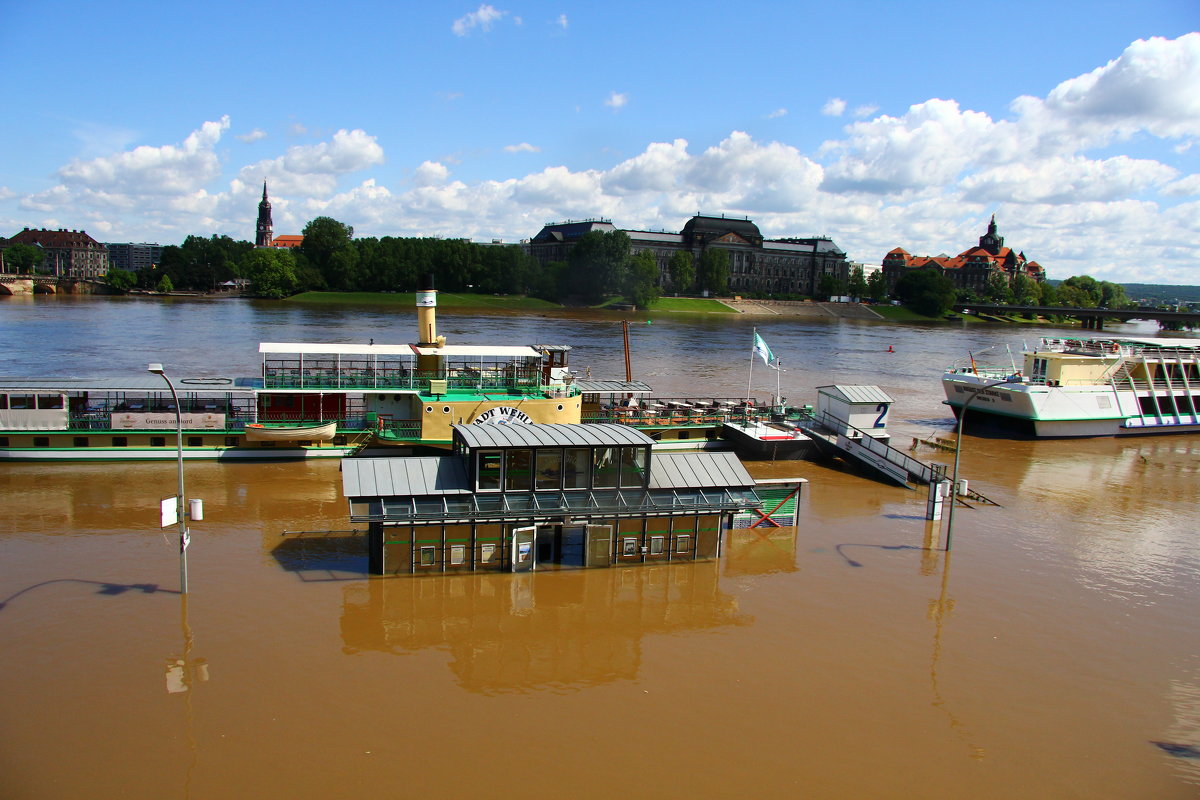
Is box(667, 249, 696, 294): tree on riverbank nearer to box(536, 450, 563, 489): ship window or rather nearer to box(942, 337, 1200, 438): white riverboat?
box(942, 337, 1200, 438): white riverboat

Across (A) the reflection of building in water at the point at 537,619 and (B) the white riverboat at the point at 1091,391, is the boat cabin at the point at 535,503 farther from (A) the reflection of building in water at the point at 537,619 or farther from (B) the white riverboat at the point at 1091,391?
(B) the white riverboat at the point at 1091,391

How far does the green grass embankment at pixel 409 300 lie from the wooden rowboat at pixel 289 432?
106 metres

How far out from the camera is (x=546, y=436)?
67.1 feet

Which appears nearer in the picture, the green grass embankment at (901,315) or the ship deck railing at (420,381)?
the ship deck railing at (420,381)

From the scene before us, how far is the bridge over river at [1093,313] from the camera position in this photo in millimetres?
157375

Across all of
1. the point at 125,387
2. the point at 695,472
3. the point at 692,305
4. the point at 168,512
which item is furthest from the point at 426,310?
the point at 692,305

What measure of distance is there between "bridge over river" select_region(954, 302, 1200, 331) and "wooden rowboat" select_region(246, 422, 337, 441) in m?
163

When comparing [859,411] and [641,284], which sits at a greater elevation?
[641,284]

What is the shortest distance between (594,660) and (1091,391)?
39853 millimetres

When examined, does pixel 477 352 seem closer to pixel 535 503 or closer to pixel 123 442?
pixel 123 442

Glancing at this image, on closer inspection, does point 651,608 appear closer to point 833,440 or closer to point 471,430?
point 471,430

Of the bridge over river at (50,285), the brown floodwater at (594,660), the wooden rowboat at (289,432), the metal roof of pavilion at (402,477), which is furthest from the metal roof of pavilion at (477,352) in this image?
the bridge over river at (50,285)

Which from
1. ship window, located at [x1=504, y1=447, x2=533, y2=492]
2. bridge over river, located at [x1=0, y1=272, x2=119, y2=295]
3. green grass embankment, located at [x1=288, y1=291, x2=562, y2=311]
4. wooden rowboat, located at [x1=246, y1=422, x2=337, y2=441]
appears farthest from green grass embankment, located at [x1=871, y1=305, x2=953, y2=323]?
ship window, located at [x1=504, y1=447, x2=533, y2=492]

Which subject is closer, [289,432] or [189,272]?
[289,432]
